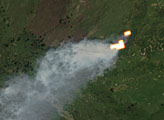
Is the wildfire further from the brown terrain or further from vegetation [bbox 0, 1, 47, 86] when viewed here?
vegetation [bbox 0, 1, 47, 86]

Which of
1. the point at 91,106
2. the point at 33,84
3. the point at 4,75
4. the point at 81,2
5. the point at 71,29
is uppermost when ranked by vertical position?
the point at 81,2

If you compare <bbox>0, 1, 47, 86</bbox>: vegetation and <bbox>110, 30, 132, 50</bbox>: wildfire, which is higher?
<bbox>0, 1, 47, 86</bbox>: vegetation

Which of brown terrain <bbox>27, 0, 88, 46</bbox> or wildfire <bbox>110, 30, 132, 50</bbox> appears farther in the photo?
brown terrain <bbox>27, 0, 88, 46</bbox>

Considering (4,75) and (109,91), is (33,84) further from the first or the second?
(109,91)

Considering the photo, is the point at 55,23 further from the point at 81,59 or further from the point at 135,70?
the point at 135,70

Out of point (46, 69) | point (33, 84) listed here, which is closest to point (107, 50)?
point (46, 69)

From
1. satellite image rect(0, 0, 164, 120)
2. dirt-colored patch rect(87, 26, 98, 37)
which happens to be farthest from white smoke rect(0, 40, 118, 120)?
dirt-colored patch rect(87, 26, 98, 37)

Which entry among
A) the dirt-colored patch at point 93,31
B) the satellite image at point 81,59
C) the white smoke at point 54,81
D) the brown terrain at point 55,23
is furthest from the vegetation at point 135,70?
the brown terrain at point 55,23

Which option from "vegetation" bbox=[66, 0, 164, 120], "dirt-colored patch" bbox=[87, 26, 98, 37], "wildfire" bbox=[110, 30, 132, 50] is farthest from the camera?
"dirt-colored patch" bbox=[87, 26, 98, 37]
